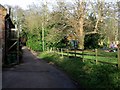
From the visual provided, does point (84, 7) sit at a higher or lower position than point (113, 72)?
higher

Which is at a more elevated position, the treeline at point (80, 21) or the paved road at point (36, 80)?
the treeline at point (80, 21)

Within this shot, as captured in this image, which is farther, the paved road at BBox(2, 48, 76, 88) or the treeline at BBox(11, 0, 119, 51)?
the treeline at BBox(11, 0, 119, 51)

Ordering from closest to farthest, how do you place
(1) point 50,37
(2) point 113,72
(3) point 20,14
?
1. (2) point 113,72
2. (1) point 50,37
3. (3) point 20,14

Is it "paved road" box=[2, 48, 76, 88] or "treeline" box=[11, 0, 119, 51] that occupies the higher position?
"treeline" box=[11, 0, 119, 51]

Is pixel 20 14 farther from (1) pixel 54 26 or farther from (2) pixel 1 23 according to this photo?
(2) pixel 1 23

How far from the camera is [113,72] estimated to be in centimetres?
1274

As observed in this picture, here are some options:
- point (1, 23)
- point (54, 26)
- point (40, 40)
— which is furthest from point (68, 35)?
point (1, 23)

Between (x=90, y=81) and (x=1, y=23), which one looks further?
(x=1, y=23)

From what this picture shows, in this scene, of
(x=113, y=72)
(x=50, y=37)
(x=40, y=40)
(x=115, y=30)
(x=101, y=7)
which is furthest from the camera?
(x=115, y=30)

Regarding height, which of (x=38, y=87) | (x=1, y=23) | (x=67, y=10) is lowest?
(x=38, y=87)

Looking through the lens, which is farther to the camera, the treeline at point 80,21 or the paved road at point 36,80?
the treeline at point 80,21

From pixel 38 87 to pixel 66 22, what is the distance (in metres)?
36.3

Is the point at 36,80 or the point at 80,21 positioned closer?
the point at 36,80

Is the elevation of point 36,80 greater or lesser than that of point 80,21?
lesser
